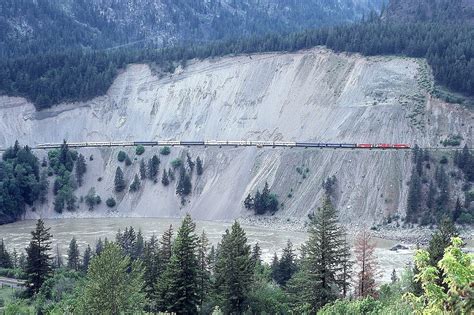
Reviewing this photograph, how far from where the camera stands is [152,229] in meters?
92.9

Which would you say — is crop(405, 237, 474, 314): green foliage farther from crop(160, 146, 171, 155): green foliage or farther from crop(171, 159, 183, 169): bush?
crop(160, 146, 171, 155): green foliage

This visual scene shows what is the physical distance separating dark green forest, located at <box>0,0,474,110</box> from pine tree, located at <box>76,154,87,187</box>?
20.0 metres

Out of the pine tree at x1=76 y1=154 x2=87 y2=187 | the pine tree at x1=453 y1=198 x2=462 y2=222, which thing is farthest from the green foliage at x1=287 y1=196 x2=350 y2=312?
the pine tree at x1=76 y1=154 x2=87 y2=187

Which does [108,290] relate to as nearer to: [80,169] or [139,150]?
[80,169]

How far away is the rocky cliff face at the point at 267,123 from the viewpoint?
98.8m

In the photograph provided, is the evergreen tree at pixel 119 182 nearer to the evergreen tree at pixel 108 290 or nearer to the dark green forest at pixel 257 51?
the dark green forest at pixel 257 51

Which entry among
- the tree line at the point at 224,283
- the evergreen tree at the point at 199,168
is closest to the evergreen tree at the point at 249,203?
the evergreen tree at the point at 199,168

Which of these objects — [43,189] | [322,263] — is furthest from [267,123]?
[322,263]

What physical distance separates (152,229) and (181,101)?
125 feet

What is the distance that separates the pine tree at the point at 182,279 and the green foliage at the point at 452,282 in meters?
30.2

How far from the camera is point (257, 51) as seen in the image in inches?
5103

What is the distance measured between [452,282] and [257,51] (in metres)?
121

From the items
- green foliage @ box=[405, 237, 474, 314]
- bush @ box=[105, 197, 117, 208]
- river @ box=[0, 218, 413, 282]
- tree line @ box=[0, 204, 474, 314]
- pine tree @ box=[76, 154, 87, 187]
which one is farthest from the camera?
pine tree @ box=[76, 154, 87, 187]

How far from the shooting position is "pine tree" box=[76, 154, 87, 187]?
358 ft
